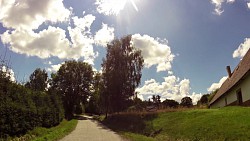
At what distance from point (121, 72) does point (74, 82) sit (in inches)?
1561

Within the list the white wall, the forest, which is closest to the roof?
the white wall

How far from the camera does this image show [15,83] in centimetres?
1897

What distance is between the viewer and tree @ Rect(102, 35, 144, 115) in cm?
4350

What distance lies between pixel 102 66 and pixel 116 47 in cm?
403

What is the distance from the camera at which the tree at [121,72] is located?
143ft

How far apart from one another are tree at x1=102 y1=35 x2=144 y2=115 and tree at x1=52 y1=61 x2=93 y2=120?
3652 cm

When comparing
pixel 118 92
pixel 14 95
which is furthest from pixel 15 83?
pixel 118 92

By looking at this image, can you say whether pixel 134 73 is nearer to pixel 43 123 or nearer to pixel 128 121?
pixel 128 121

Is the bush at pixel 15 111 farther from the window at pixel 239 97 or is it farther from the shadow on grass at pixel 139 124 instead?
the window at pixel 239 97

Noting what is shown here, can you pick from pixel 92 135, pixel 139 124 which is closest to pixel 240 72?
pixel 139 124

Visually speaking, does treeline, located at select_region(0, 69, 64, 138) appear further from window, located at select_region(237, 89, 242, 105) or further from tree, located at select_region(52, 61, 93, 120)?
tree, located at select_region(52, 61, 93, 120)

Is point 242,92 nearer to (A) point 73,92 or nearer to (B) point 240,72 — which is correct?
(B) point 240,72

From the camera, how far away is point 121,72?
4328cm

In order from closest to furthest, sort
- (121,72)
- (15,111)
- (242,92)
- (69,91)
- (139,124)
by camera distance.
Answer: (15,111)
(242,92)
(139,124)
(121,72)
(69,91)
